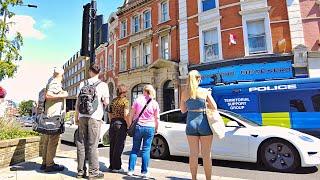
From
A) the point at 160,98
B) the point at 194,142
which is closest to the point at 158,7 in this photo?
the point at 160,98

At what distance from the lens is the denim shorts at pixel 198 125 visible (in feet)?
13.4

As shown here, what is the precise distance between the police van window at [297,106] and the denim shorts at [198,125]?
7.43 meters

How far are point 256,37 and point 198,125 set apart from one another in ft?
45.2

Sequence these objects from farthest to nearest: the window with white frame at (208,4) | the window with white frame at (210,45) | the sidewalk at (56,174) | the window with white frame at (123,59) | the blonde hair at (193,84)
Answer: the window with white frame at (123,59) → the window with white frame at (208,4) → the window with white frame at (210,45) → the sidewalk at (56,174) → the blonde hair at (193,84)

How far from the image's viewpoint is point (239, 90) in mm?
11586

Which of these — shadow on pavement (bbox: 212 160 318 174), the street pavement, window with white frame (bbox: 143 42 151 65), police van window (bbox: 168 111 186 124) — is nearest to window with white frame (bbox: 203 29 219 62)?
window with white frame (bbox: 143 42 151 65)

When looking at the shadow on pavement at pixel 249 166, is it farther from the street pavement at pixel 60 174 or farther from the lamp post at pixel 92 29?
the lamp post at pixel 92 29

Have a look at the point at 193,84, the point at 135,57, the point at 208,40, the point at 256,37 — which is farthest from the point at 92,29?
the point at 135,57

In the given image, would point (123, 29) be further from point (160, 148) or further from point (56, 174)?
point (56, 174)

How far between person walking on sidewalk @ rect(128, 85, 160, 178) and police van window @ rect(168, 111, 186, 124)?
2.38m

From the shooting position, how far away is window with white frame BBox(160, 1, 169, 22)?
21.0 m

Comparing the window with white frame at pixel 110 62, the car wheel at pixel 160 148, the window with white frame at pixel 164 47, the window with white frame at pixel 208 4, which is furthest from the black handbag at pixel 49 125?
the window with white frame at pixel 110 62

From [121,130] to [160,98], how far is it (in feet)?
49.6

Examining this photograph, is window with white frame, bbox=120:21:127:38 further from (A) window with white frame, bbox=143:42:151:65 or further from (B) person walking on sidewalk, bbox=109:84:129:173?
(B) person walking on sidewalk, bbox=109:84:129:173
